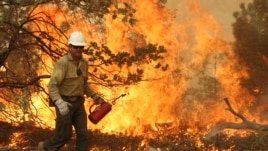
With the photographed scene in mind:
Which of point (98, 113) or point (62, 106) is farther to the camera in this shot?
point (98, 113)

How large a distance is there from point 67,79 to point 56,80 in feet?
0.71

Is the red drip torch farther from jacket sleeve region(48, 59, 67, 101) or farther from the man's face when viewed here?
the man's face

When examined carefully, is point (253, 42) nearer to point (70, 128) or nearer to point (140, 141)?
point (140, 141)

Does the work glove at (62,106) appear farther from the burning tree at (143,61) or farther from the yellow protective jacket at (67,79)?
the burning tree at (143,61)

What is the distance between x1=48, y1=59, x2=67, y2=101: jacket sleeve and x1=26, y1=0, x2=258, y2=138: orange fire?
14.8ft

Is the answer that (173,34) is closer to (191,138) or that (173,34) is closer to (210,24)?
(210,24)

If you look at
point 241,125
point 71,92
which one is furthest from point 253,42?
point 71,92

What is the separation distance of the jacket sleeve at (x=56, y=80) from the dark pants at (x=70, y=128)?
35cm

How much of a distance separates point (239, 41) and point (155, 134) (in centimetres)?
512

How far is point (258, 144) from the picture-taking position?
28.1 ft

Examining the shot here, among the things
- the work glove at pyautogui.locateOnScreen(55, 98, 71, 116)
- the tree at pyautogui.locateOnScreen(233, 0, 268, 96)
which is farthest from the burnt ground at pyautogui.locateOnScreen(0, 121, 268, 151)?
the tree at pyautogui.locateOnScreen(233, 0, 268, 96)

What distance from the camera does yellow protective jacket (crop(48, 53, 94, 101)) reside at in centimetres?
587

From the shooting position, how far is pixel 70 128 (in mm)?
6223

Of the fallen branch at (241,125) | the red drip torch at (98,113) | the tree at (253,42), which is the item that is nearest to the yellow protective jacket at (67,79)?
the red drip torch at (98,113)
